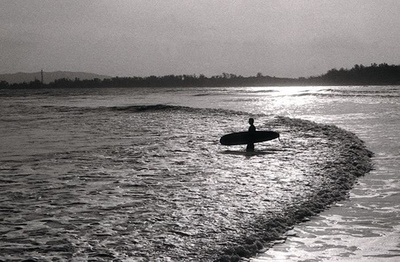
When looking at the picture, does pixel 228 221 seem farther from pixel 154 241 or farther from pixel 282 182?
pixel 282 182

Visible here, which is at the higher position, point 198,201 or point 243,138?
point 243,138

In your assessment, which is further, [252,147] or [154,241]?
[252,147]

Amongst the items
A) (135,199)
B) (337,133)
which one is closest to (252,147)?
(337,133)

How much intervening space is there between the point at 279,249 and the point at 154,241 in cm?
199

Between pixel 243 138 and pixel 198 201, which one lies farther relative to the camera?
pixel 243 138

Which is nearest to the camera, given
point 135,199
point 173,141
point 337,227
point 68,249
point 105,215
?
point 68,249

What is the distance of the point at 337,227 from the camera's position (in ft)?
25.5

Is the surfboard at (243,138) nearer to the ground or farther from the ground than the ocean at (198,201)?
farther from the ground

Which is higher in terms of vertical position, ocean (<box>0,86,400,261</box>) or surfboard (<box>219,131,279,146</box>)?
surfboard (<box>219,131,279,146</box>)

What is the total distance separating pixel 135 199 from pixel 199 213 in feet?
6.21

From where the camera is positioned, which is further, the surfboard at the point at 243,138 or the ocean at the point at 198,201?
the surfboard at the point at 243,138

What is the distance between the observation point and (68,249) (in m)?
6.63

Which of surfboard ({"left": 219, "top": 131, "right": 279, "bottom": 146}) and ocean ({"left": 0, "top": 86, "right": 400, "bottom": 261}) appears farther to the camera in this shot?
surfboard ({"left": 219, "top": 131, "right": 279, "bottom": 146})

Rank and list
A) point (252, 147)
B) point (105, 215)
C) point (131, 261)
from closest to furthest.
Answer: point (131, 261) → point (105, 215) → point (252, 147)
